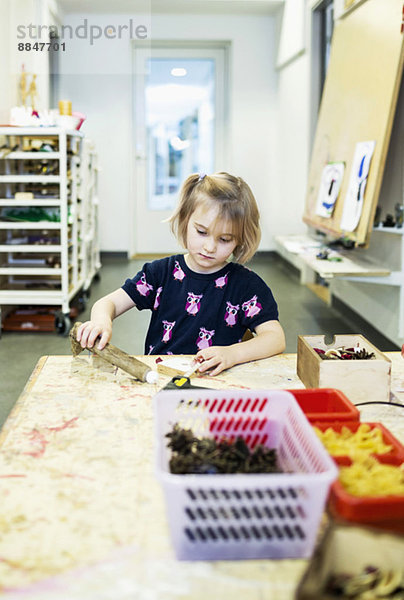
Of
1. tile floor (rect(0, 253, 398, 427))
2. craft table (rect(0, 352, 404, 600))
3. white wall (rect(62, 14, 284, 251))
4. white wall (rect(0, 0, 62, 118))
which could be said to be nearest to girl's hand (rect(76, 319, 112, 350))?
craft table (rect(0, 352, 404, 600))

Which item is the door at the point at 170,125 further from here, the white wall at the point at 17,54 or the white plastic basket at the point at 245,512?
the white plastic basket at the point at 245,512

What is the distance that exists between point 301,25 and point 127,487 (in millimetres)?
5309

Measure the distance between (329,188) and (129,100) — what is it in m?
3.51

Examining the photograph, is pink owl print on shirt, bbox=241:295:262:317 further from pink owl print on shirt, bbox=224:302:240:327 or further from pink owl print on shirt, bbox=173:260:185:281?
pink owl print on shirt, bbox=173:260:185:281

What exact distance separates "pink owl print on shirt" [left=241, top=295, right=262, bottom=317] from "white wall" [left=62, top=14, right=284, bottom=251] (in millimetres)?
5048

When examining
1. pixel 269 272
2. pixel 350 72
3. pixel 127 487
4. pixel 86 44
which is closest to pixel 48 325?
pixel 350 72

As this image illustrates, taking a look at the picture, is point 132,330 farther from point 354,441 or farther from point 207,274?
point 354,441

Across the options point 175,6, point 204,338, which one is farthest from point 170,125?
point 204,338

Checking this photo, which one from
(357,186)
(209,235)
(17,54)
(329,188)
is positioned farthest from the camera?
(17,54)

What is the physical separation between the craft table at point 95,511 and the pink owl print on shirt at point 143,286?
525 mm

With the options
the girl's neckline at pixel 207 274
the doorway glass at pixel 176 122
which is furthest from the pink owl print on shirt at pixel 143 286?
the doorway glass at pixel 176 122

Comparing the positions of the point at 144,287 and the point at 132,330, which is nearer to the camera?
the point at 144,287

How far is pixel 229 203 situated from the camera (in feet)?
5.08

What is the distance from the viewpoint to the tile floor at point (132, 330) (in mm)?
3061
